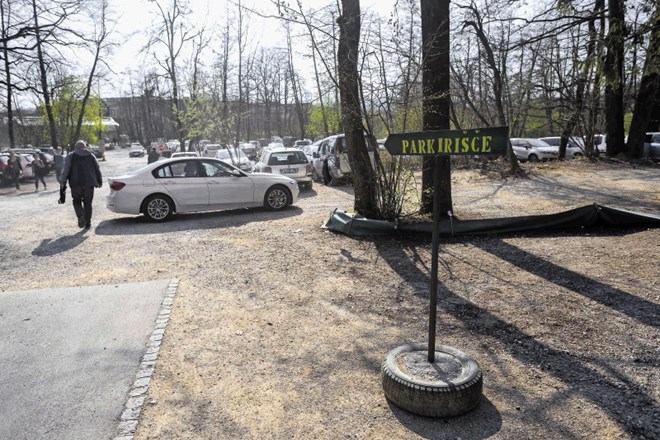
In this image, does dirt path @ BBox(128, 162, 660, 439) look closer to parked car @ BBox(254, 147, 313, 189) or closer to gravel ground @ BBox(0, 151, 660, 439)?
gravel ground @ BBox(0, 151, 660, 439)

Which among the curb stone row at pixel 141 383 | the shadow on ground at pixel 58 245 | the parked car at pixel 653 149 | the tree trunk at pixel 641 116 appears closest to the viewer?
the curb stone row at pixel 141 383

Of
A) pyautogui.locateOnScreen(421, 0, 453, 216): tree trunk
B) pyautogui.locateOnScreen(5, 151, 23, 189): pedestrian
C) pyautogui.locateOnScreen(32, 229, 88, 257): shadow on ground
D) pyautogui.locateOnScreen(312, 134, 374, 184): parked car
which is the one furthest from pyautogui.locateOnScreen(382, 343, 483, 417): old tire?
pyautogui.locateOnScreen(5, 151, 23, 189): pedestrian

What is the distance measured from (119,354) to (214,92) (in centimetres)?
2748

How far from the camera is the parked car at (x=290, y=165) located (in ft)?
52.6

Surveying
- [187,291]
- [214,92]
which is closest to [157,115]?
[214,92]

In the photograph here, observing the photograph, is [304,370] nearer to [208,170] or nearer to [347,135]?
[347,135]

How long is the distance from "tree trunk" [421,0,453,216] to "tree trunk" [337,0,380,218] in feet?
3.44

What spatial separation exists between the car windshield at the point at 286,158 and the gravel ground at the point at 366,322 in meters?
7.02

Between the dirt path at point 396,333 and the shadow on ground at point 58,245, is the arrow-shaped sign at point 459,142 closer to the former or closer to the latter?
the dirt path at point 396,333

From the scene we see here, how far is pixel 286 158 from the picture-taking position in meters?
16.2

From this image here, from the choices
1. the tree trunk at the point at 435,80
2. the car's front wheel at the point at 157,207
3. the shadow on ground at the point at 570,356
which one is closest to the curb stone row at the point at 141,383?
the shadow on ground at the point at 570,356

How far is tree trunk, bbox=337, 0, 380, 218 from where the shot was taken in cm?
801

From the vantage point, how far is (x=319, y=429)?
2986 mm

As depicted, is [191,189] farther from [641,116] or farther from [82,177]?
[641,116]
